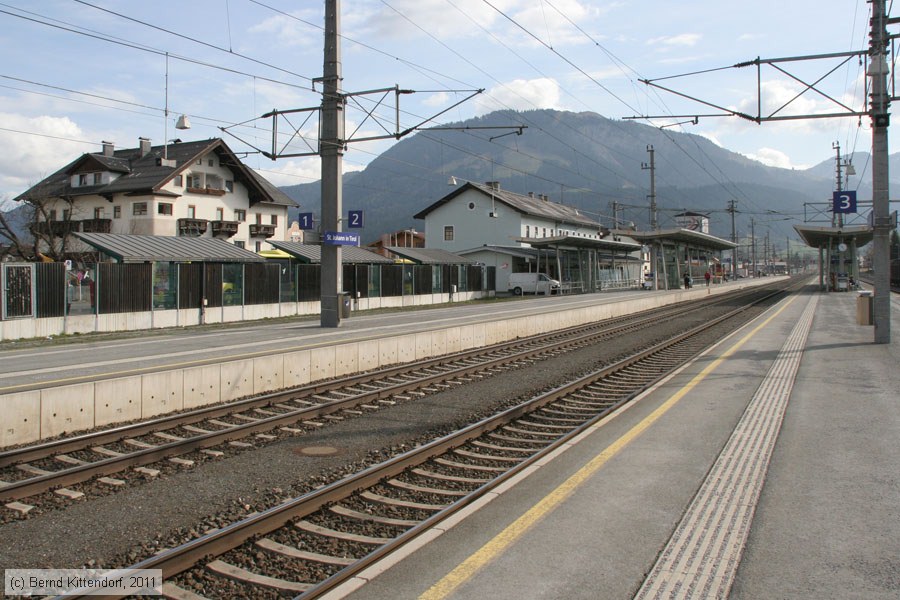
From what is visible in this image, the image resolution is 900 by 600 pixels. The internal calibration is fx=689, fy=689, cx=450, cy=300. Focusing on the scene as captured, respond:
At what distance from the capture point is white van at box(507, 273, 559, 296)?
54500 millimetres

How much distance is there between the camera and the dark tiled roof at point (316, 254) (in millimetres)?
36531

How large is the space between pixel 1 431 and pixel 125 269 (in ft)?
56.0

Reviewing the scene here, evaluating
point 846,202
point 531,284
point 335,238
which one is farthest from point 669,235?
point 335,238

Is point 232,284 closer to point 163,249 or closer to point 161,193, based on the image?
point 163,249

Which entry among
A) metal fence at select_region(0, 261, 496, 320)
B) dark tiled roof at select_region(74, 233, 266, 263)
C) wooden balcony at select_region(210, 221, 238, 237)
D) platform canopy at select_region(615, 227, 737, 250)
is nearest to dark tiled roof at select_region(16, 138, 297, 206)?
wooden balcony at select_region(210, 221, 238, 237)

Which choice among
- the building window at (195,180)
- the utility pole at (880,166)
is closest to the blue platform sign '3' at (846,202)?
the utility pole at (880,166)

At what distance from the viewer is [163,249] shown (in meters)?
26.8

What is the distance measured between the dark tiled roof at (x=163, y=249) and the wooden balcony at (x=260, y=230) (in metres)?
26.0

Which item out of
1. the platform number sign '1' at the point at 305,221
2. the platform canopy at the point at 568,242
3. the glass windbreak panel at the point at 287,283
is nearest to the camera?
the platform number sign '1' at the point at 305,221

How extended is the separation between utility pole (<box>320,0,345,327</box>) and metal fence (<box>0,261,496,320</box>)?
721cm

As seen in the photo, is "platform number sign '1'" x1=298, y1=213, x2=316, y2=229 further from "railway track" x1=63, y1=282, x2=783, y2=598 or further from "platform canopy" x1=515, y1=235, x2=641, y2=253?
"platform canopy" x1=515, y1=235, x2=641, y2=253

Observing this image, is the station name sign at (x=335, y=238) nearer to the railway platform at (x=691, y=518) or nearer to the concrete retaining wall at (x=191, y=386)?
the concrete retaining wall at (x=191, y=386)

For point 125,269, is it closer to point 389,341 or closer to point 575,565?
point 389,341

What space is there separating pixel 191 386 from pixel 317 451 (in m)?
3.66
